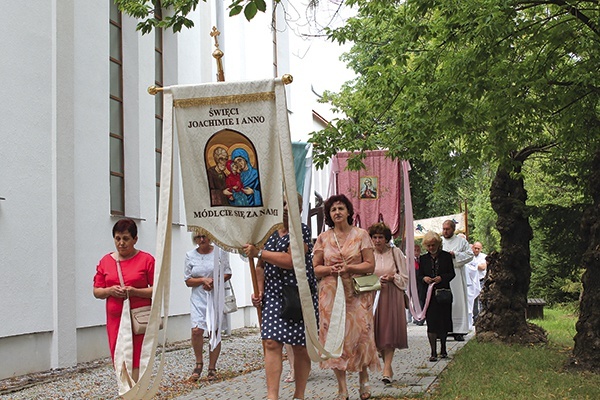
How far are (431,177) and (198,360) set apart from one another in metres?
28.4

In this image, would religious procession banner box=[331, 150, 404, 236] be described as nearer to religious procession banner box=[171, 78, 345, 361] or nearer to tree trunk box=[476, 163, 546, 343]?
tree trunk box=[476, 163, 546, 343]

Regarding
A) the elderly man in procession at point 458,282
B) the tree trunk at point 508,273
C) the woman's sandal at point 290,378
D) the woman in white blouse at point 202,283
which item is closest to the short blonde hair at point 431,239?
the elderly man in procession at point 458,282

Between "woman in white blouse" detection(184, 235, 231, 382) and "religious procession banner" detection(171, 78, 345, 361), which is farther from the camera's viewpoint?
"woman in white blouse" detection(184, 235, 231, 382)

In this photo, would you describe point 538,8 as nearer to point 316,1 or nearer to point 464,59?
point 464,59

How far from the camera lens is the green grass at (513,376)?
9.55 m

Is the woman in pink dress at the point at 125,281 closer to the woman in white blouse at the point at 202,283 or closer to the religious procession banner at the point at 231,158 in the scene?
the religious procession banner at the point at 231,158

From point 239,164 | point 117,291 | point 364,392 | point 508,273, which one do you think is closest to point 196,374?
point 364,392

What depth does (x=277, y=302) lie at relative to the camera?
25.8ft

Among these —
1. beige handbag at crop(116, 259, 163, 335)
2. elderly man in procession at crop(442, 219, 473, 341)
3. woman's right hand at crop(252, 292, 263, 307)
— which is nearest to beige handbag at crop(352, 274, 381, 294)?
woman's right hand at crop(252, 292, 263, 307)

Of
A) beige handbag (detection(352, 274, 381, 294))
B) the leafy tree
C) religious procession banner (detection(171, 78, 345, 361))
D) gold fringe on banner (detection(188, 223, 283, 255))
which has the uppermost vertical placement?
the leafy tree

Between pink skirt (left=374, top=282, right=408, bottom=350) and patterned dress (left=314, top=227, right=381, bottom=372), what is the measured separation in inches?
65.5

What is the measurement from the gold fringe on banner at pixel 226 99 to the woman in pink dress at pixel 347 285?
2434 mm

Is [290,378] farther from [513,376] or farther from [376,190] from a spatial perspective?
[376,190]

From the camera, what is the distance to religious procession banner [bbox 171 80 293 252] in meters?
7.13
